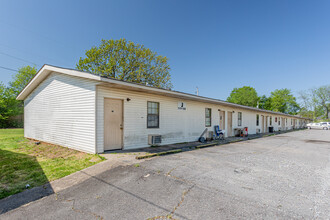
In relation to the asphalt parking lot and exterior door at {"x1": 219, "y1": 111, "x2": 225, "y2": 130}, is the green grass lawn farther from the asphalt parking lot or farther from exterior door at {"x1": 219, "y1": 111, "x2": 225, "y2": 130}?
exterior door at {"x1": 219, "y1": 111, "x2": 225, "y2": 130}

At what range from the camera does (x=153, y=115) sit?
8.13 meters

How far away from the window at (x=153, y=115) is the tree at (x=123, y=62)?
1383 centimetres

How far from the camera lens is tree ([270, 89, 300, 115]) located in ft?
172

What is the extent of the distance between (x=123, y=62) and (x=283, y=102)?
2183 inches

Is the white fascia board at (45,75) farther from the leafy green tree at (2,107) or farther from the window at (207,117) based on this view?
the leafy green tree at (2,107)

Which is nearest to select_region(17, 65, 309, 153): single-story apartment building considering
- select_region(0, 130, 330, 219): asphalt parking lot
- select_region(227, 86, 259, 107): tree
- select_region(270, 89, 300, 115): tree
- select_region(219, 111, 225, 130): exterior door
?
select_region(219, 111, 225, 130): exterior door

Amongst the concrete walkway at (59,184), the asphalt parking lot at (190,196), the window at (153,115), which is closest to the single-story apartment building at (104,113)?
the window at (153,115)

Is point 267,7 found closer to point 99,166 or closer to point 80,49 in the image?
point 99,166

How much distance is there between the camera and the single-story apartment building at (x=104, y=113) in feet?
20.4

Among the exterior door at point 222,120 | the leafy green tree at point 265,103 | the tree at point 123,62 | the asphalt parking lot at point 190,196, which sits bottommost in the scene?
the asphalt parking lot at point 190,196

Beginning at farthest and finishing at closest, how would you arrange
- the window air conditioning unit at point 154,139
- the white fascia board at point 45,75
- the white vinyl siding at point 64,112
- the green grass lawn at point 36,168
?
the window air conditioning unit at point 154,139 → the white vinyl siding at point 64,112 → the white fascia board at point 45,75 → the green grass lawn at point 36,168

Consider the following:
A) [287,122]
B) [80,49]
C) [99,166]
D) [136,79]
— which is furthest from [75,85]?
[287,122]

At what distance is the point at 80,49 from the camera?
20.4 metres

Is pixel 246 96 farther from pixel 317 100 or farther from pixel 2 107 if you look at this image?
pixel 2 107
